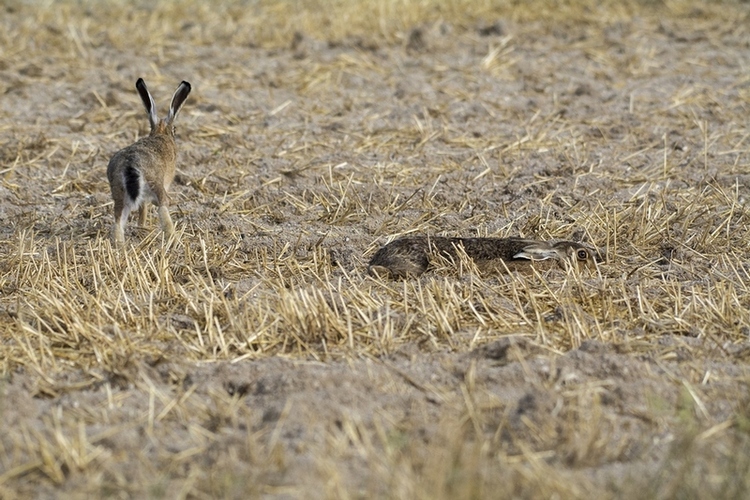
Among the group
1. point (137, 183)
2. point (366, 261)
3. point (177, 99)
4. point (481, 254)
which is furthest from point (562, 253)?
point (177, 99)

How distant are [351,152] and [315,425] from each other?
5.29m

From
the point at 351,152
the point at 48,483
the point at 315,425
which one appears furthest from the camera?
the point at 351,152

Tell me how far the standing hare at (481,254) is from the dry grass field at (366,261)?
11 cm

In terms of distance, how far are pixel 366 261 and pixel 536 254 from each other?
109cm

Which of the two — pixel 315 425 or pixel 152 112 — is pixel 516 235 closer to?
pixel 152 112

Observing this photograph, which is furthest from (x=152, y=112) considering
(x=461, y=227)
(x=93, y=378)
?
(x=93, y=378)

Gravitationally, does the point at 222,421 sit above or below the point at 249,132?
above

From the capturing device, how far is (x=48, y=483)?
13.4 feet

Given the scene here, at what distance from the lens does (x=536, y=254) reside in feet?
22.1

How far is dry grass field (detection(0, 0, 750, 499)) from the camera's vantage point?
4188 mm

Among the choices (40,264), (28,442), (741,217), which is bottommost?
(741,217)

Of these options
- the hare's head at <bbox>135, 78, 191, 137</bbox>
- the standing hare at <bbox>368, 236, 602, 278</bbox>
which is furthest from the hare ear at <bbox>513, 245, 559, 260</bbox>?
the hare's head at <bbox>135, 78, 191, 137</bbox>

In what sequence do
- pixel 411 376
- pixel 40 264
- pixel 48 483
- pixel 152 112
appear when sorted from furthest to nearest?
pixel 152 112
pixel 40 264
pixel 411 376
pixel 48 483

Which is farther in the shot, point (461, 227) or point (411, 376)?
point (461, 227)
